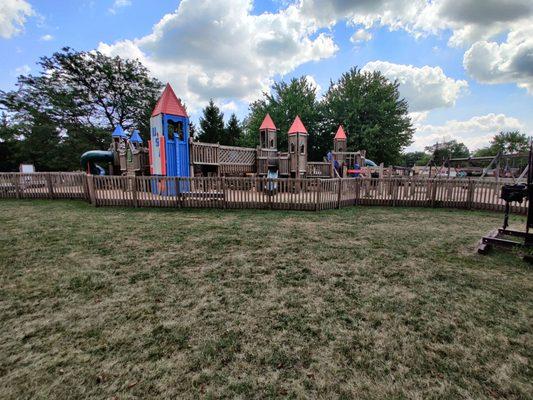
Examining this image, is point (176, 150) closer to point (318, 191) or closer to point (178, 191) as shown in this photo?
point (178, 191)

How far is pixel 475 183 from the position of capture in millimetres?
9930

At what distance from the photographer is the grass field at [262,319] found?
2.04 meters

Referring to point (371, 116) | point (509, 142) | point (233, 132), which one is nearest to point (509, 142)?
point (509, 142)

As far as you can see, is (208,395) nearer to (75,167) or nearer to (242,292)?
(242,292)

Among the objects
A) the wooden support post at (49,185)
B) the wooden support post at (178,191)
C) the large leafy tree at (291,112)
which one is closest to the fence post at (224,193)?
the wooden support post at (178,191)

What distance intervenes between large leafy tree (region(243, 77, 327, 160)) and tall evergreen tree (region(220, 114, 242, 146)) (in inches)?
64.8

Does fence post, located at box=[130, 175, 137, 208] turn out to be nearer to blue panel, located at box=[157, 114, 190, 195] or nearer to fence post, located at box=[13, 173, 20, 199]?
blue panel, located at box=[157, 114, 190, 195]

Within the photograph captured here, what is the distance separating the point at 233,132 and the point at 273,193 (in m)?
29.8

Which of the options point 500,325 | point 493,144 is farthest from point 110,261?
point 493,144

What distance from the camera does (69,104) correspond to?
1212 inches

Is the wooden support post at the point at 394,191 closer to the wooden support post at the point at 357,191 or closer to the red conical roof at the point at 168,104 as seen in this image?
the wooden support post at the point at 357,191

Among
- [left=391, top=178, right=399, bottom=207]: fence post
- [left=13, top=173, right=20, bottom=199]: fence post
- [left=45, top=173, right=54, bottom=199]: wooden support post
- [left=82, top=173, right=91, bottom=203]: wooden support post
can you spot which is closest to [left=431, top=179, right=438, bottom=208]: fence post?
[left=391, top=178, right=399, bottom=207]: fence post

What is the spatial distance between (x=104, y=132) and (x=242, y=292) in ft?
119

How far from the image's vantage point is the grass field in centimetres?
204
